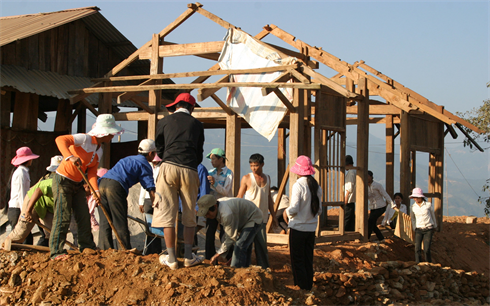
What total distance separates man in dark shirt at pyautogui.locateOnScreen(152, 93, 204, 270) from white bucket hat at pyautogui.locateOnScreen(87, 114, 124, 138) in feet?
3.24

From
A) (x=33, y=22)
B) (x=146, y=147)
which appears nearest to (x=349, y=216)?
(x=146, y=147)

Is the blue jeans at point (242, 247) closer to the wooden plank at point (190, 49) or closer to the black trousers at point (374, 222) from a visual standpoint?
the wooden plank at point (190, 49)

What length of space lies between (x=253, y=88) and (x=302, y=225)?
3.66 metres

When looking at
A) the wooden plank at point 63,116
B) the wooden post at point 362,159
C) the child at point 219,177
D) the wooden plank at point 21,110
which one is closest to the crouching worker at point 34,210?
the child at point 219,177

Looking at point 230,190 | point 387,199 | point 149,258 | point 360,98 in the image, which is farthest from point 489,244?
point 149,258

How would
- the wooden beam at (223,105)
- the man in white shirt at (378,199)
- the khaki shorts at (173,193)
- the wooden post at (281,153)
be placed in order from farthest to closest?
the wooden post at (281,153)
the man in white shirt at (378,199)
the wooden beam at (223,105)
the khaki shorts at (173,193)

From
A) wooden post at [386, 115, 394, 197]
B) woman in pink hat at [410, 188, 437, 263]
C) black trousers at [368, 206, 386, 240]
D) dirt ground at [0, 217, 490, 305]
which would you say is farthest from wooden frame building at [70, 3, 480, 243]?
dirt ground at [0, 217, 490, 305]

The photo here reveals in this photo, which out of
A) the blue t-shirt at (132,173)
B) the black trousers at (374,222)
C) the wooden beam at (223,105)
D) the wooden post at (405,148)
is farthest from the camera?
the wooden post at (405,148)

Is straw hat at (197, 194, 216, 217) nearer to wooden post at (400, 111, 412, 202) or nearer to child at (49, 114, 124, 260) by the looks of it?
child at (49, 114, 124, 260)

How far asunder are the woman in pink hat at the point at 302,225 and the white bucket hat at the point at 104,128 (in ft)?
7.49

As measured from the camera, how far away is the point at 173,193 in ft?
17.0

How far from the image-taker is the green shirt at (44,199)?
6.27 metres

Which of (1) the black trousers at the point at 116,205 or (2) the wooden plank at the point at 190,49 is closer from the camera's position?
(1) the black trousers at the point at 116,205

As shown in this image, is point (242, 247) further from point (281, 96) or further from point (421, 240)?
point (421, 240)
